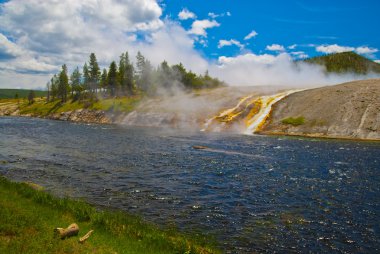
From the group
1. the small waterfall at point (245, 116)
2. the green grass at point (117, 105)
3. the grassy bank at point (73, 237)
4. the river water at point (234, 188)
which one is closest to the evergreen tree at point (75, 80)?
the green grass at point (117, 105)

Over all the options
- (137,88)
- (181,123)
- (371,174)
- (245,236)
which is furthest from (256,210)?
(137,88)

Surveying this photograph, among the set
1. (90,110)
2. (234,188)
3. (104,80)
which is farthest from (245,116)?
(104,80)

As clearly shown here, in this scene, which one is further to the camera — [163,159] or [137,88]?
[137,88]

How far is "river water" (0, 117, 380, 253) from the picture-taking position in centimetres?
1906

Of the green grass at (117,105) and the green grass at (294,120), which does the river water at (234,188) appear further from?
the green grass at (117,105)

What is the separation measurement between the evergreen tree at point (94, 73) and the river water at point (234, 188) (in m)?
126

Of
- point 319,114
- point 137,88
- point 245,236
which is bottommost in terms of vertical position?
point 245,236

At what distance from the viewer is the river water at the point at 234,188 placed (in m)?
19.1

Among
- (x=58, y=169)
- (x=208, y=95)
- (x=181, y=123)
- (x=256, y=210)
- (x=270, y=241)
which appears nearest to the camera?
(x=270, y=241)

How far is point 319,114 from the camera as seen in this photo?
87188mm

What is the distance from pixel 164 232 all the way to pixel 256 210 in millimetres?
7884

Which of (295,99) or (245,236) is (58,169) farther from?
(295,99)

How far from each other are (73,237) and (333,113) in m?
82.8

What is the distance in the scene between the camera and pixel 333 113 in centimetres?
8544
